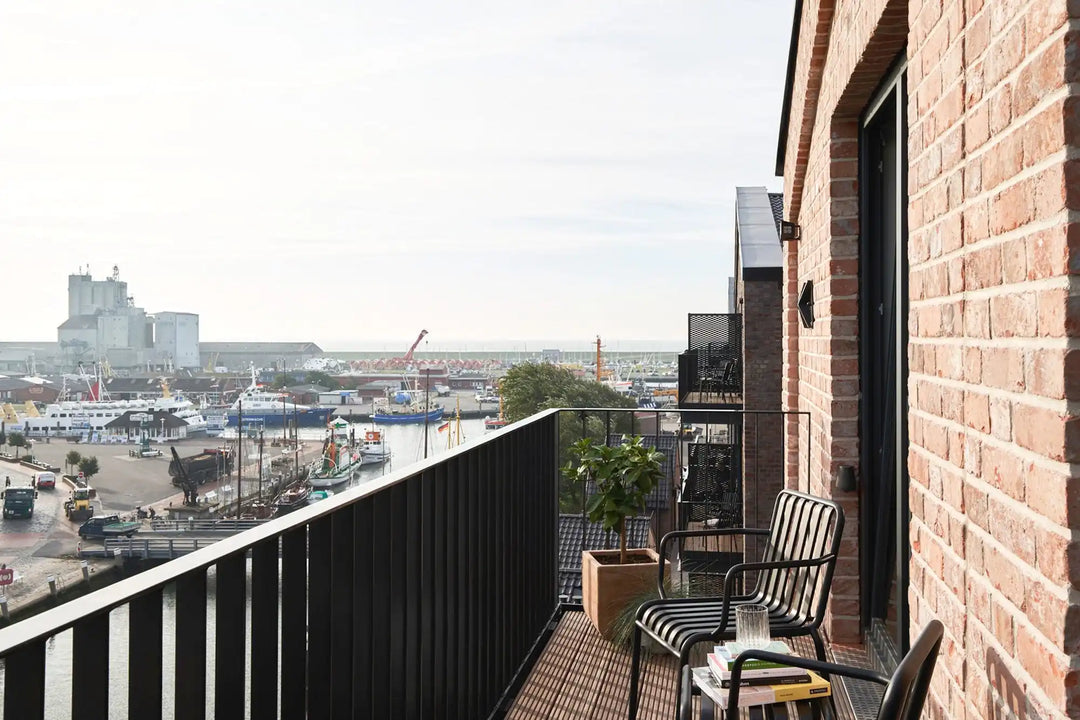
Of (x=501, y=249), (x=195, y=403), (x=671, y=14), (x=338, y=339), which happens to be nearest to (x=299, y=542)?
(x=671, y=14)

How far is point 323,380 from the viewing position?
194 ft

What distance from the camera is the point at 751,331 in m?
10.8

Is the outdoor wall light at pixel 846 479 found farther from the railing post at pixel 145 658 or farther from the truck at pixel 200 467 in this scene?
the truck at pixel 200 467

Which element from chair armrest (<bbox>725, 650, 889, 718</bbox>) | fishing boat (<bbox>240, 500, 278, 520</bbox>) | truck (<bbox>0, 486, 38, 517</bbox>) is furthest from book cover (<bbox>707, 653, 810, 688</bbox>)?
truck (<bbox>0, 486, 38, 517</bbox>)

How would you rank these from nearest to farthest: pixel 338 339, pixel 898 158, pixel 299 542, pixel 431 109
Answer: pixel 299 542, pixel 898 158, pixel 431 109, pixel 338 339

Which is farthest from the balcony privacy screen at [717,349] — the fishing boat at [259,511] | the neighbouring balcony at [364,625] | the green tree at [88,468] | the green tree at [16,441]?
the green tree at [16,441]

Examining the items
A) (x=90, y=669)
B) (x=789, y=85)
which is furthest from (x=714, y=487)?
(x=90, y=669)

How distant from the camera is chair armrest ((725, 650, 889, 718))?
5.83ft

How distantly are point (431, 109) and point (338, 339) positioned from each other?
1243 inches

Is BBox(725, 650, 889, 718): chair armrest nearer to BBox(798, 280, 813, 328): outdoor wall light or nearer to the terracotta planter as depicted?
the terracotta planter

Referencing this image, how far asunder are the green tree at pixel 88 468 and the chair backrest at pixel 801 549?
4170cm

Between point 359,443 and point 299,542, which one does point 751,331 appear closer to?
point 299,542

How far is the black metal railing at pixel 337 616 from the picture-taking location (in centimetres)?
110

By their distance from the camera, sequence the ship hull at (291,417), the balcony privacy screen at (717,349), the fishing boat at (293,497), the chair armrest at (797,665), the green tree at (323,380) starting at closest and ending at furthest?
the chair armrest at (797,665) → the balcony privacy screen at (717,349) → the fishing boat at (293,497) → the ship hull at (291,417) → the green tree at (323,380)
